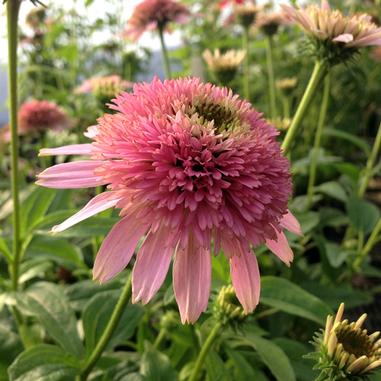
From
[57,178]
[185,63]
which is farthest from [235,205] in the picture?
[185,63]

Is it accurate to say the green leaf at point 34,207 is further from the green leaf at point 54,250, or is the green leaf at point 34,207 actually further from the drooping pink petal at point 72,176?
the drooping pink petal at point 72,176

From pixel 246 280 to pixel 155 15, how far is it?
36.0 inches

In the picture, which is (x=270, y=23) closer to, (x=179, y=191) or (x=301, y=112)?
(x=301, y=112)

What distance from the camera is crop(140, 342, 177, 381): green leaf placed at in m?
0.58

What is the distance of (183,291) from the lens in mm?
412

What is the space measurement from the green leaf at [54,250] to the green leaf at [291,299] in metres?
0.30

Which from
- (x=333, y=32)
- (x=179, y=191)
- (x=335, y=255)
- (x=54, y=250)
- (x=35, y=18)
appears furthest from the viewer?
(x=35, y=18)

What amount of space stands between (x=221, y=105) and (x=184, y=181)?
111mm

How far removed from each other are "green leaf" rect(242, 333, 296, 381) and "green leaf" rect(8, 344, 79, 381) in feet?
0.68

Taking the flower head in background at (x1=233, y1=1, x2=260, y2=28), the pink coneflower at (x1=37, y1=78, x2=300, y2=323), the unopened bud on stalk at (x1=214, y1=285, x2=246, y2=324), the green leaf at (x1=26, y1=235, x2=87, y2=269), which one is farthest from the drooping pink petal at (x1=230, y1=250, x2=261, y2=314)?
the flower head in background at (x1=233, y1=1, x2=260, y2=28)

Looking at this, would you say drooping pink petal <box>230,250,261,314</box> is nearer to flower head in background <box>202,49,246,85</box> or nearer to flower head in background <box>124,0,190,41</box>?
flower head in background <box>202,49,246,85</box>

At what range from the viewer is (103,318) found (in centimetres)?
62

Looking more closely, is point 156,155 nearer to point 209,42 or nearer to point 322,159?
point 322,159

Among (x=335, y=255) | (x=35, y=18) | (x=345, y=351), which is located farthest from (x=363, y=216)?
(x=35, y=18)
